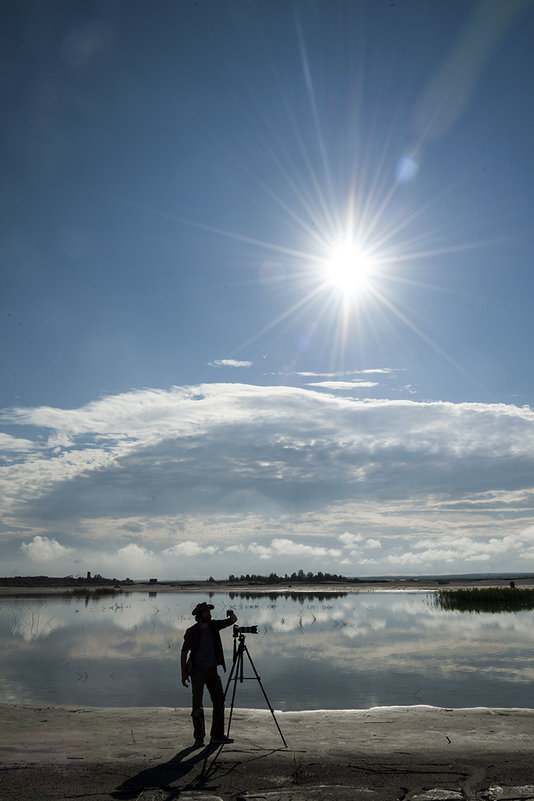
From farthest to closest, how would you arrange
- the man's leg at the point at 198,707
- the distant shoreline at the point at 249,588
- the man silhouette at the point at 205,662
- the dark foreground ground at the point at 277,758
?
the distant shoreline at the point at 249,588, the man silhouette at the point at 205,662, the man's leg at the point at 198,707, the dark foreground ground at the point at 277,758

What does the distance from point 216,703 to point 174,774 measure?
2.37m

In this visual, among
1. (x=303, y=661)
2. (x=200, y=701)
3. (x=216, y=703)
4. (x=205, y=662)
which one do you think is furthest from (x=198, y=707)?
(x=303, y=661)

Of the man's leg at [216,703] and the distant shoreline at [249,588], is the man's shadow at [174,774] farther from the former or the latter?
the distant shoreline at [249,588]

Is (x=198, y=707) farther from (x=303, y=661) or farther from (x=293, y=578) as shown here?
(x=293, y=578)

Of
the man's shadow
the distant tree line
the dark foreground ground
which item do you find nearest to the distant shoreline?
the distant tree line

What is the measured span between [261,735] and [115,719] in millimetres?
3473

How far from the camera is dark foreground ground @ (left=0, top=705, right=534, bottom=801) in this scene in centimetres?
806

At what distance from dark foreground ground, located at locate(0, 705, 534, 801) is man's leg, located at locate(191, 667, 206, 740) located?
11.5 inches

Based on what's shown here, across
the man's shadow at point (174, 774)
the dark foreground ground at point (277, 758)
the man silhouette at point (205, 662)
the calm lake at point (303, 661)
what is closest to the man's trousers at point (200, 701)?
the man silhouette at point (205, 662)

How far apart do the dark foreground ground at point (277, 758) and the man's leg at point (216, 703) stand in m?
0.39

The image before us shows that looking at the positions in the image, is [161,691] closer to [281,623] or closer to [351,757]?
[351,757]

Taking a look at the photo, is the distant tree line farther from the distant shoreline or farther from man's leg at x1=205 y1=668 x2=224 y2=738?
man's leg at x1=205 y1=668 x2=224 y2=738

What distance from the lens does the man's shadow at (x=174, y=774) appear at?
8.18 meters

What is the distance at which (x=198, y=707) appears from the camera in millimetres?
10844
